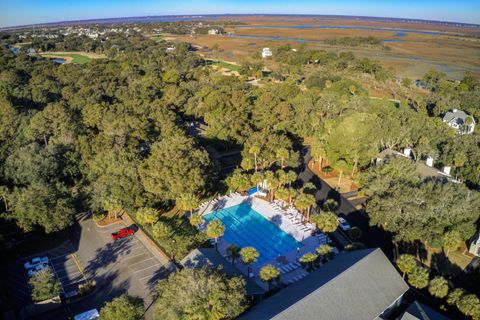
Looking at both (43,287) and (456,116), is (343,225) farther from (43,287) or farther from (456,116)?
(456,116)

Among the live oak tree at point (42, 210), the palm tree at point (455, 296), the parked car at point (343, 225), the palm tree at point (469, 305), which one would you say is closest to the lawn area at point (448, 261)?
the palm tree at point (455, 296)

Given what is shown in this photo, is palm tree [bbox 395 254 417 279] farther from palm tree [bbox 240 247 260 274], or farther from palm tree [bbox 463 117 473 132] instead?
palm tree [bbox 463 117 473 132]

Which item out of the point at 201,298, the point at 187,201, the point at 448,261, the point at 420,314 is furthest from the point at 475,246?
the point at 187,201

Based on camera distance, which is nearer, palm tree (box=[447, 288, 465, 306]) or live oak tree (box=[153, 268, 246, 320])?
live oak tree (box=[153, 268, 246, 320])

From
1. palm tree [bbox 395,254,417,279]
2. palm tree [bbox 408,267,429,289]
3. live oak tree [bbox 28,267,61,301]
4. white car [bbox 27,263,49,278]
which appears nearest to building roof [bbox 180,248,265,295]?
live oak tree [bbox 28,267,61,301]

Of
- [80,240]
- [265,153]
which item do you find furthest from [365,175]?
[80,240]

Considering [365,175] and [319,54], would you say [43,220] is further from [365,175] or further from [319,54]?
[319,54]
